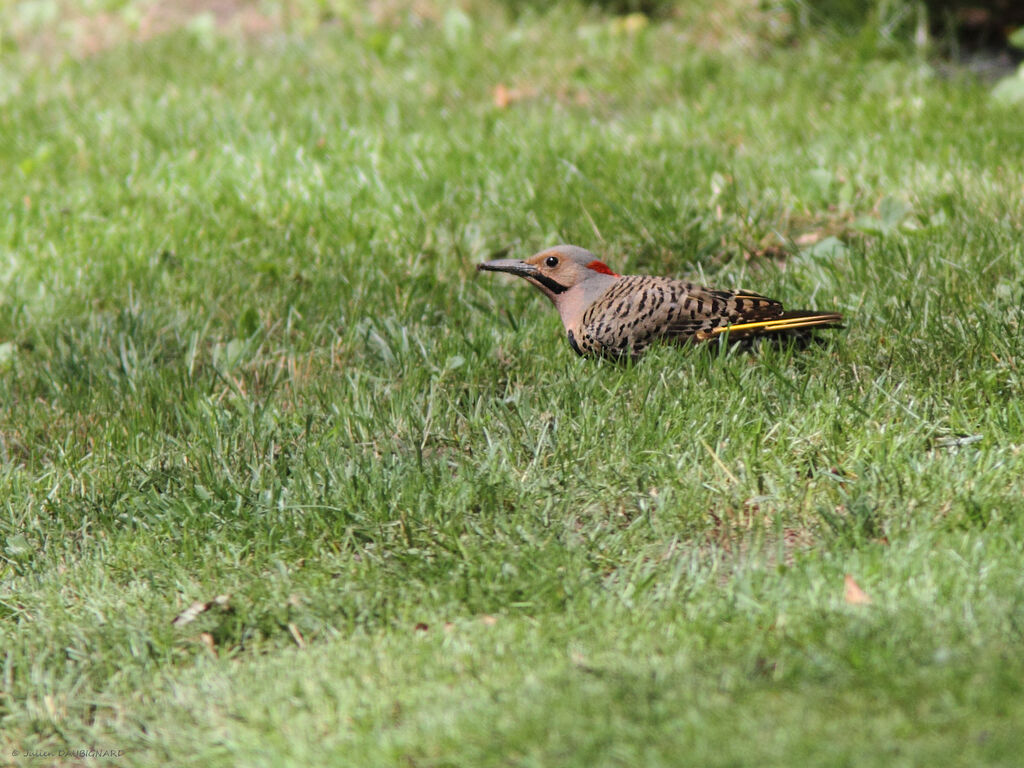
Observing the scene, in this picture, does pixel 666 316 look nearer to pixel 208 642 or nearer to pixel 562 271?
pixel 562 271

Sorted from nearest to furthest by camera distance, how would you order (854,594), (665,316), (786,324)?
(854,594) < (786,324) < (665,316)

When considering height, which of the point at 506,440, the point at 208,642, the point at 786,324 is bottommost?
the point at 208,642

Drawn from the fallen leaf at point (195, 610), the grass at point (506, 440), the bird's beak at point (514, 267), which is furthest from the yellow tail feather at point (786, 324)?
the fallen leaf at point (195, 610)

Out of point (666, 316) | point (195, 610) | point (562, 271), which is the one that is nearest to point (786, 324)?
point (666, 316)

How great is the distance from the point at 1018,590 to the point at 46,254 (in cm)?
520

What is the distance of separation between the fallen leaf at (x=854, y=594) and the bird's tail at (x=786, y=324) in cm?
149

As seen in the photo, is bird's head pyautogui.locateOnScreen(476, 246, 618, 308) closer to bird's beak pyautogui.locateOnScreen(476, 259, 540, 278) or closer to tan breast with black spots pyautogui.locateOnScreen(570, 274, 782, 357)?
bird's beak pyautogui.locateOnScreen(476, 259, 540, 278)

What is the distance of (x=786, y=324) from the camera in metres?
4.47

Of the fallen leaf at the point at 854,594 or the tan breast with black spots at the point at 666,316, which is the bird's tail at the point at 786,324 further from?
the fallen leaf at the point at 854,594

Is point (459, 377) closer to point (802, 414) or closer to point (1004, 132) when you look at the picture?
point (802, 414)

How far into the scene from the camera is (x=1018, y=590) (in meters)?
2.99

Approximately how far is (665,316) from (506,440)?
91 centimetres

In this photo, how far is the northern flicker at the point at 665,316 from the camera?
14.9ft

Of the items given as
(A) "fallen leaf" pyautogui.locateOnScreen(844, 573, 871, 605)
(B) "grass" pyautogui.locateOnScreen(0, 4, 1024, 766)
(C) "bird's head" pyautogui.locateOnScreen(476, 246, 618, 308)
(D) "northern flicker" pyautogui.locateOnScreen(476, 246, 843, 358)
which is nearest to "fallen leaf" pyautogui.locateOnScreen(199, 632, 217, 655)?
(B) "grass" pyautogui.locateOnScreen(0, 4, 1024, 766)
